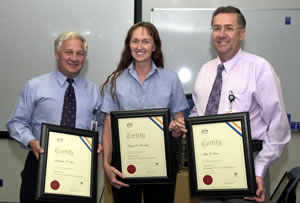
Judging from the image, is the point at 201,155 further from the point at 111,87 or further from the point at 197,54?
the point at 197,54

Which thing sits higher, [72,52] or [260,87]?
[72,52]

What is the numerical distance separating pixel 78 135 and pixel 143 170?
48 cm

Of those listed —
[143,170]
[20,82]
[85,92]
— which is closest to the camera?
[143,170]

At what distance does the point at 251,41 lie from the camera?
4.33 m

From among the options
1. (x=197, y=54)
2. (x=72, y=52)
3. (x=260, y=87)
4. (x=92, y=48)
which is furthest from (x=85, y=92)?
(x=197, y=54)

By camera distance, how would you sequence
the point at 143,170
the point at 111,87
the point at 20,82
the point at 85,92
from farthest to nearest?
1. the point at 20,82
2. the point at 85,92
3. the point at 111,87
4. the point at 143,170

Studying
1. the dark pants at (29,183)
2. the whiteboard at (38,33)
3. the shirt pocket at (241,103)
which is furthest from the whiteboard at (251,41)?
the dark pants at (29,183)

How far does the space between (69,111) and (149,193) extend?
82 cm

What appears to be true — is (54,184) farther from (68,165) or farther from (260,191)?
(260,191)

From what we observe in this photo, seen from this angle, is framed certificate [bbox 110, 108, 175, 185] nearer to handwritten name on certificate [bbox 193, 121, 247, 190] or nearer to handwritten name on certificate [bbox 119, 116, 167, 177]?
handwritten name on certificate [bbox 119, 116, 167, 177]

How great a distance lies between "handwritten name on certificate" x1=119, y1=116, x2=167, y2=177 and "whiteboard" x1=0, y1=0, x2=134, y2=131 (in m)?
2.14

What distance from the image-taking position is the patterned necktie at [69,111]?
261 cm

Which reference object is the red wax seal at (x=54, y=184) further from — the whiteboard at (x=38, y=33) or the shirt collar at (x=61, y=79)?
the whiteboard at (x=38, y=33)

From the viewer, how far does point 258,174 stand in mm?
2133
